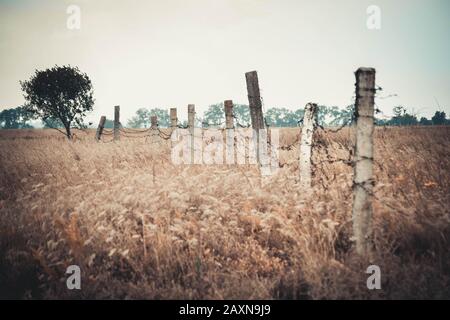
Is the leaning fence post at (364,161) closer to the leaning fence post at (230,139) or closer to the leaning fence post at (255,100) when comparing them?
the leaning fence post at (255,100)

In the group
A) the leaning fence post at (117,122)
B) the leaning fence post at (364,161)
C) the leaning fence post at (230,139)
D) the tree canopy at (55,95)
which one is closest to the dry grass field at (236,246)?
the leaning fence post at (364,161)

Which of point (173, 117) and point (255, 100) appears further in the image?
point (173, 117)

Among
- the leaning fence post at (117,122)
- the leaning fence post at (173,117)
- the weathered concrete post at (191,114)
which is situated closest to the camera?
the weathered concrete post at (191,114)

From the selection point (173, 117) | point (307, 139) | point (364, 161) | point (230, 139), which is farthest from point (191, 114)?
point (364, 161)

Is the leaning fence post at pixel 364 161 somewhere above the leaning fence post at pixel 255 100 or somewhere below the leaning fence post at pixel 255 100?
below

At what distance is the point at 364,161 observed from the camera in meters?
2.95

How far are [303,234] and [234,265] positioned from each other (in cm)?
87

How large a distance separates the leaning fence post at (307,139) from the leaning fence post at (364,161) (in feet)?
6.32

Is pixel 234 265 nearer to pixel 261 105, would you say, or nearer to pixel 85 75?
pixel 261 105

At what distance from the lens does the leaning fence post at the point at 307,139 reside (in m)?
4.96

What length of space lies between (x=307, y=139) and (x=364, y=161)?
214cm

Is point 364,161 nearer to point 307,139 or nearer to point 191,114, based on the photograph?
point 307,139

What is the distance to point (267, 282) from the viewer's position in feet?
9.25
